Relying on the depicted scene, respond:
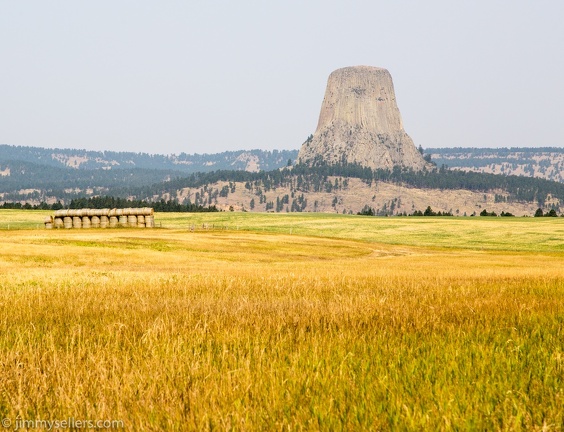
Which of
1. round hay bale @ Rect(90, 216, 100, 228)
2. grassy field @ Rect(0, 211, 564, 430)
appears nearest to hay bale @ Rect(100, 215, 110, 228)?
round hay bale @ Rect(90, 216, 100, 228)

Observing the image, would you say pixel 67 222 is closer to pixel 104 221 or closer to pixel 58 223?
pixel 58 223

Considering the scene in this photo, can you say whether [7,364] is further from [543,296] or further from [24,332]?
[543,296]

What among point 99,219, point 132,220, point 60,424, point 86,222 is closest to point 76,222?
point 86,222

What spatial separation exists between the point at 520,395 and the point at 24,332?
5.23 m

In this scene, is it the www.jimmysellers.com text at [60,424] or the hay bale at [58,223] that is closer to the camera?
the www.jimmysellers.com text at [60,424]

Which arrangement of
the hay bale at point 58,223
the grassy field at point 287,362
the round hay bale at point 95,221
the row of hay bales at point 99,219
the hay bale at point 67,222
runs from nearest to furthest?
the grassy field at point 287,362 → the hay bale at point 67,222 → the hay bale at point 58,223 → the row of hay bales at point 99,219 → the round hay bale at point 95,221

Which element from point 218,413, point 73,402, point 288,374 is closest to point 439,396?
point 288,374

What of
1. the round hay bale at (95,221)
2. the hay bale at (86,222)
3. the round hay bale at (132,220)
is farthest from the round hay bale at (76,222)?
the round hay bale at (132,220)

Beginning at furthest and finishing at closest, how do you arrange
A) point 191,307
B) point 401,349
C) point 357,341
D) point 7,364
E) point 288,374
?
point 191,307 → point 357,341 → point 401,349 → point 7,364 → point 288,374

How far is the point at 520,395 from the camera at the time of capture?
179 inches

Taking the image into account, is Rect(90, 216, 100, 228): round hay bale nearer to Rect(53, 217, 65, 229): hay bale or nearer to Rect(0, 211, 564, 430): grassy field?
Rect(53, 217, 65, 229): hay bale

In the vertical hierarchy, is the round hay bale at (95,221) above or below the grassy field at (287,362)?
below

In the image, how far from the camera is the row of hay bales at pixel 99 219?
318 feet

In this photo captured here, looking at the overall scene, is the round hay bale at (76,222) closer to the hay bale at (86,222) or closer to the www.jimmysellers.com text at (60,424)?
the hay bale at (86,222)
